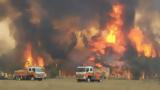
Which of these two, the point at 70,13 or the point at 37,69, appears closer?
the point at 37,69

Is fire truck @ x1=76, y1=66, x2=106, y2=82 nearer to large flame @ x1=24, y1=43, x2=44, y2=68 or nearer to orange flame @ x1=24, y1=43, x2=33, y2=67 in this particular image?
large flame @ x1=24, y1=43, x2=44, y2=68

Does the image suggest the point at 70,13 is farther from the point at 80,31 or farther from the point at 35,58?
the point at 35,58

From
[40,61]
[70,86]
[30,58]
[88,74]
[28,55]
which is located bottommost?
[70,86]

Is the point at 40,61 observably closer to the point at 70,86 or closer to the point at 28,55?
the point at 28,55

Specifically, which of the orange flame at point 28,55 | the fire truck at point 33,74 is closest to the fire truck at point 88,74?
the fire truck at point 33,74


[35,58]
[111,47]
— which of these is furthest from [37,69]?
[111,47]

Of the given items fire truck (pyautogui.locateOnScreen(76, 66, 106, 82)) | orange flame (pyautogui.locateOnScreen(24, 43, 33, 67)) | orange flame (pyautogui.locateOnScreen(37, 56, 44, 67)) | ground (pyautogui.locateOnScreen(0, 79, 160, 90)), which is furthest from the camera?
orange flame (pyautogui.locateOnScreen(37, 56, 44, 67))

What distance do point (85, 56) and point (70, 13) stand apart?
11.7 metres

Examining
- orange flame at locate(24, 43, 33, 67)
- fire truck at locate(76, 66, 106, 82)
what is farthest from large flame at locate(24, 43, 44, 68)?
fire truck at locate(76, 66, 106, 82)

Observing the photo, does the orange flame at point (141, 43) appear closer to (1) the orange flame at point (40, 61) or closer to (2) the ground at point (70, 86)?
(1) the orange flame at point (40, 61)

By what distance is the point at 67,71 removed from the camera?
376 feet

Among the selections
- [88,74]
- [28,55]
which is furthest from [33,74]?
[28,55]

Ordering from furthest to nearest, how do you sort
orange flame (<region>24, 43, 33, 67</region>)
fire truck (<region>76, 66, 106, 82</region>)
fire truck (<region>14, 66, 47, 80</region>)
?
orange flame (<region>24, 43, 33, 67</region>), fire truck (<region>14, 66, 47, 80</region>), fire truck (<region>76, 66, 106, 82</region>)

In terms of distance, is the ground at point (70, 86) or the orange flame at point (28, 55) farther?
the orange flame at point (28, 55)
